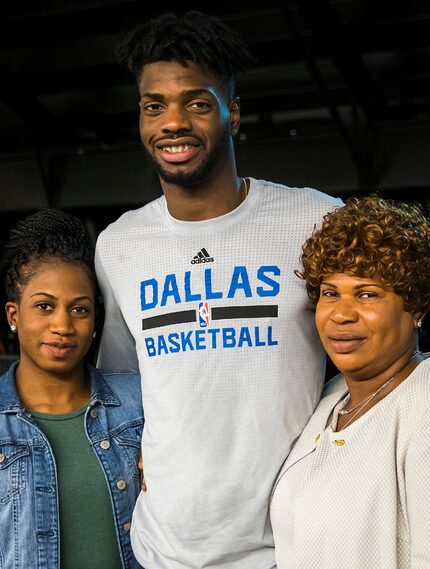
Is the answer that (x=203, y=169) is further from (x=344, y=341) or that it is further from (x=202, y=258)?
(x=344, y=341)

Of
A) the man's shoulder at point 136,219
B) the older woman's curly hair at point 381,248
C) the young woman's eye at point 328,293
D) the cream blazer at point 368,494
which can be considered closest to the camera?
the cream blazer at point 368,494

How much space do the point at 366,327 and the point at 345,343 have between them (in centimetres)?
6

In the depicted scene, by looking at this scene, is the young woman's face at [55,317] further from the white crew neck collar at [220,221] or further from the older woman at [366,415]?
the older woman at [366,415]

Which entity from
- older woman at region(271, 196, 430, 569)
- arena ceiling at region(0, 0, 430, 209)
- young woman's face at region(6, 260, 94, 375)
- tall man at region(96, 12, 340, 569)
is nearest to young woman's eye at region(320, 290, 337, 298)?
older woman at region(271, 196, 430, 569)

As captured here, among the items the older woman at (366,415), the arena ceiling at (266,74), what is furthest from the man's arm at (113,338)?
the arena ceiling at (266,74)

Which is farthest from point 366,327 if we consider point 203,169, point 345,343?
point 203,169

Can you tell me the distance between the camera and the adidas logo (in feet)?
7.01

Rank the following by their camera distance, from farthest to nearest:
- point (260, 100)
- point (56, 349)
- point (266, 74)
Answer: point (260, 100)
point (266, 74)
point (56, 349)

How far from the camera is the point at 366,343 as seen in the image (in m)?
1.86

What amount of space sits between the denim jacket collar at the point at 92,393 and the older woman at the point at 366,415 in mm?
600

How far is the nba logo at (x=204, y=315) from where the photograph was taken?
208 centimetres

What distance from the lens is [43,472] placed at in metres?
2.12

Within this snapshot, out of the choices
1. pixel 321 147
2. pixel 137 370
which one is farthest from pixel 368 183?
pixel 137 370

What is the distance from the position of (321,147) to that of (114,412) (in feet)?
17.7
